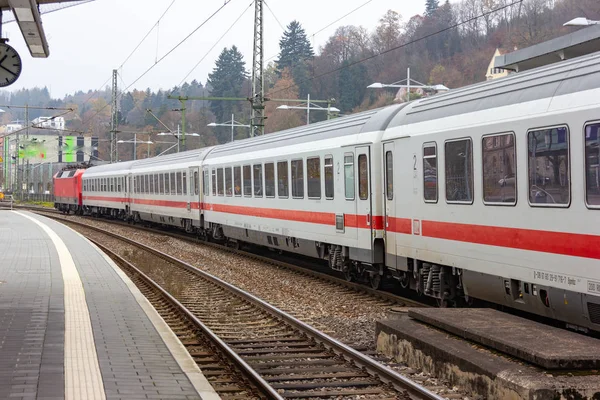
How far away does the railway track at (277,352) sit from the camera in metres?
8.39

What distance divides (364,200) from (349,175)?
3.28 ft

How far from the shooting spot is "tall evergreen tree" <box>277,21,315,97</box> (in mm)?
87981

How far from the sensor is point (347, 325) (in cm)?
1248

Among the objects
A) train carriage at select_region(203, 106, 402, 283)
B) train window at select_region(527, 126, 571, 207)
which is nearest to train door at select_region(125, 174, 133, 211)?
train carriage at select_region(203, 106, 402, 283)

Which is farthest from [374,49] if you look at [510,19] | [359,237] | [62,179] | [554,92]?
[554,92]

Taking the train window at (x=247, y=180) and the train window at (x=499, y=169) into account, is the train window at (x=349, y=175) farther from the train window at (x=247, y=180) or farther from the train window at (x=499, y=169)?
the train window at (x=247, y=180)

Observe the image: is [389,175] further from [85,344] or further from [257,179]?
[257,179]

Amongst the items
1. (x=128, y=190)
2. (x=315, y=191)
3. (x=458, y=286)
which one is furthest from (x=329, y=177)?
(x=128, y=190)

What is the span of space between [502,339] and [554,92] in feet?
10.3

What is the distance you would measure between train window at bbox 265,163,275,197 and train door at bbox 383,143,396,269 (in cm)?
713

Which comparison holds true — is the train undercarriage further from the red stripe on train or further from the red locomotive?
the red locomotive

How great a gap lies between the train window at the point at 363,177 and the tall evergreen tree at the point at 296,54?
67.7 metres

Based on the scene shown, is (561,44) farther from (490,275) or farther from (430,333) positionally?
(430,333)

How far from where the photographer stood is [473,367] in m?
7.82
